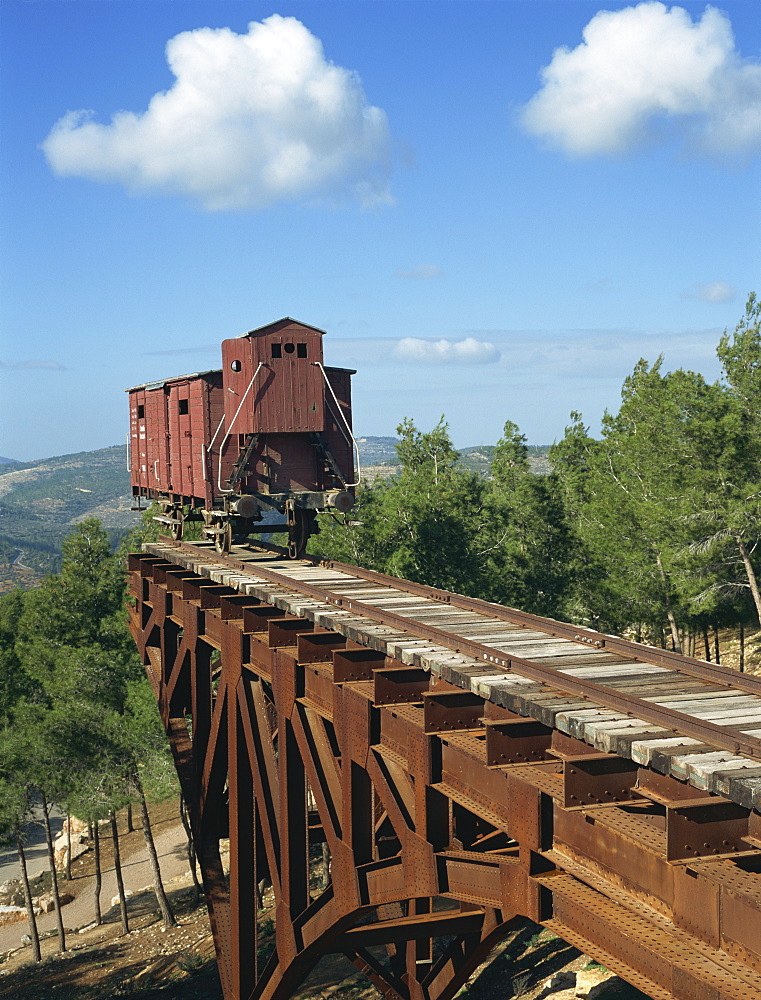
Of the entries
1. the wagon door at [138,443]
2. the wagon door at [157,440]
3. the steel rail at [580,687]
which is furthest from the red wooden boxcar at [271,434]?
the steel rail at [580,687]

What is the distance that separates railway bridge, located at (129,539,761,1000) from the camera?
15.6ft

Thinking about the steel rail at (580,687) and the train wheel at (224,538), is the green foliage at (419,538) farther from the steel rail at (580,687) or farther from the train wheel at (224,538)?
the steel rail at (580,687)

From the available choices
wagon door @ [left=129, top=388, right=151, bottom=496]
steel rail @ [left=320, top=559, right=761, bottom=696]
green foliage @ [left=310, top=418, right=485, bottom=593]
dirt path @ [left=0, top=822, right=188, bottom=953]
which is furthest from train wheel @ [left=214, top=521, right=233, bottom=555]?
dirt path @ [left=0, top=822, right=188, bottom=953]

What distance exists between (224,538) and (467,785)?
12.7 m

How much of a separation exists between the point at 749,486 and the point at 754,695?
21877 mm

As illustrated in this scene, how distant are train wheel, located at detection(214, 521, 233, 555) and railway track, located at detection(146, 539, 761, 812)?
17.8 feet

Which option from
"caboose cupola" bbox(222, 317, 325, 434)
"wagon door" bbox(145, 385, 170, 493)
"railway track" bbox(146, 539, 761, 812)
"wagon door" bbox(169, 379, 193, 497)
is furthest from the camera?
"wagon door" bbox(145, 385, 170, 493)

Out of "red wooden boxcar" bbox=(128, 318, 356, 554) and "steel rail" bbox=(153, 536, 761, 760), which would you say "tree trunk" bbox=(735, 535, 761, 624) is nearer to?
"red wooden boxcar" bbox=(128, 318, 356, 554)

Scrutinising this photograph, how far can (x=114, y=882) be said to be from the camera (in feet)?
122

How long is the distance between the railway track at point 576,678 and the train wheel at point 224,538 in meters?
5.43

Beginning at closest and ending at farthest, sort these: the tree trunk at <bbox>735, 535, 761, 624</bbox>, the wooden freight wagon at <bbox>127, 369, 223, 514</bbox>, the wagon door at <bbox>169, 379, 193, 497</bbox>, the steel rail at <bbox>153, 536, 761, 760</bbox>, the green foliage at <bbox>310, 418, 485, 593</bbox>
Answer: the steel rail at <bbox>153, 536, 761, 760</bbox>
the wooden freight wagon at <bbox>127, 369, 223, 514</bbox>
the wagon door at <bbox>169, 379, 193, 497</bbox>
the tree trunk at <bbox>735, 535, 761, 624</bbox>
the green foliage at <bbox>310, 418, 485, 593</bbox>

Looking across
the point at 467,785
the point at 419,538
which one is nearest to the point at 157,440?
the point at 419,538

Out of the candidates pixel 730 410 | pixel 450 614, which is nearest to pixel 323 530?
pixel 730 410

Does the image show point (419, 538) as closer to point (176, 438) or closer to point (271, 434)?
point (176, 438)
